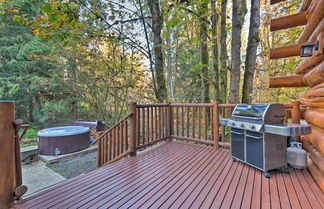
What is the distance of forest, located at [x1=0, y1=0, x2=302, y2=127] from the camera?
14.5ft

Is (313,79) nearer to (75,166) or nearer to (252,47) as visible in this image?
(252,47)

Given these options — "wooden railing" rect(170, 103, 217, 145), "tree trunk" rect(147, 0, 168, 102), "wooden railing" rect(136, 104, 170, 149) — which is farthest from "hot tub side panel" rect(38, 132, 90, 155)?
"wooden railing" rect(170, 103, 217, 145)

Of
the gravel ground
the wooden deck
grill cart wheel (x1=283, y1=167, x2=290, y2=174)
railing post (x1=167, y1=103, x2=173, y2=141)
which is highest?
railing post (x1=167, y1=103, x2=173, y2=141)

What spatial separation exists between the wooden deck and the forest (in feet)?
8.59

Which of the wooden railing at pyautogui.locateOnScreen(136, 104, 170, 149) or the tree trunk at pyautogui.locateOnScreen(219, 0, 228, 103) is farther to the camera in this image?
the tree trunk at pyautogui.locateOnScreen(219, 0, 228, 103)

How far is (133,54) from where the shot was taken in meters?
7.00

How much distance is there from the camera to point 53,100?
10305mm

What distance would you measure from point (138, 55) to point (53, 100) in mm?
7069

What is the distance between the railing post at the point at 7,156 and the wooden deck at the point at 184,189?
18cm

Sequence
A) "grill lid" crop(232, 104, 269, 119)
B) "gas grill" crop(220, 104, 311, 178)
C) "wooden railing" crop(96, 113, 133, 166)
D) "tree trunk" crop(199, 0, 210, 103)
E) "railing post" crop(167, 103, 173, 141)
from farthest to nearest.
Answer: "tree trunk" crop(199, 0, 210, 103) → "railing post" crop(167, 103, 173, 141) → "wooden railing" crop(96, 113, 133, 166) → "grill lid" crop(232, 104, 269, 119) → "gas grill" crop(220, 104, 311, 178)

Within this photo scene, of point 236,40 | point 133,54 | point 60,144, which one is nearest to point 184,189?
point 236,40

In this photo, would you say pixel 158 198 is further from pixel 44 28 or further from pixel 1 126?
pixel 44 28

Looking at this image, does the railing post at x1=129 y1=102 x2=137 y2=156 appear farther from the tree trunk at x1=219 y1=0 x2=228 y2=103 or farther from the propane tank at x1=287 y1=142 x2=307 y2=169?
the tree trunk at x1=219 y1=0 x2=228 y2=103

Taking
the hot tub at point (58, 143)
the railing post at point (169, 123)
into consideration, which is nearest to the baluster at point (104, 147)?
the railing post at point (169, 123)
